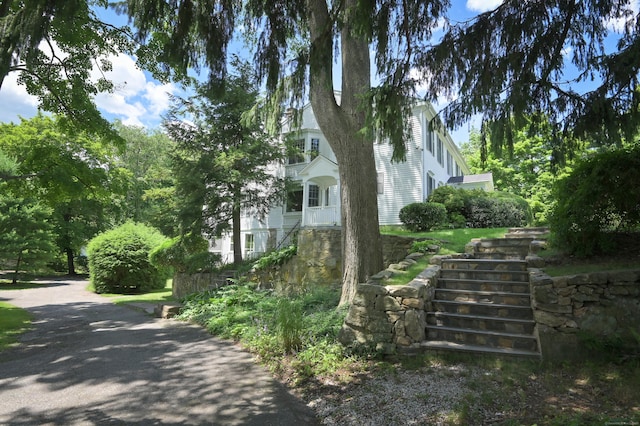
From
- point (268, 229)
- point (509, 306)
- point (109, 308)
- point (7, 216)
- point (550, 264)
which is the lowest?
point (109, 308)

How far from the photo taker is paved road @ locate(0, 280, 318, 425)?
3.60 m

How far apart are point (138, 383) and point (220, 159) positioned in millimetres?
10703

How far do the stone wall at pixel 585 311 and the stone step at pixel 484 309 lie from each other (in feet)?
2.13

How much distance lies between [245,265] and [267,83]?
10.5 meters

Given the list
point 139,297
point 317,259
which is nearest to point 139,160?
point 139,297

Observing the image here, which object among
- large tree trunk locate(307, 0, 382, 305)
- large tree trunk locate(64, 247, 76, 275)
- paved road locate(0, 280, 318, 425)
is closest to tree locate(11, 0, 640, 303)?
large tree trunk locate(307, 0, 382, 305)

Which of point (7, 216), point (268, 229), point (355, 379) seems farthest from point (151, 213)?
point (355, 379)

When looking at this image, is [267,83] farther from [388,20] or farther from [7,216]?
[7,216]

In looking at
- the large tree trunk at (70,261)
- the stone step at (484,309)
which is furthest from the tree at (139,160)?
the stone step at (484,309)

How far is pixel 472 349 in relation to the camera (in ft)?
15.6

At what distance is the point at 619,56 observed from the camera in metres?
4.46

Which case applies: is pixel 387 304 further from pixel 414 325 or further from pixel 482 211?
pixel 482 211

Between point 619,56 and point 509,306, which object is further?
point 509,306

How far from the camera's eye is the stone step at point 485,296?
5.45 metres
